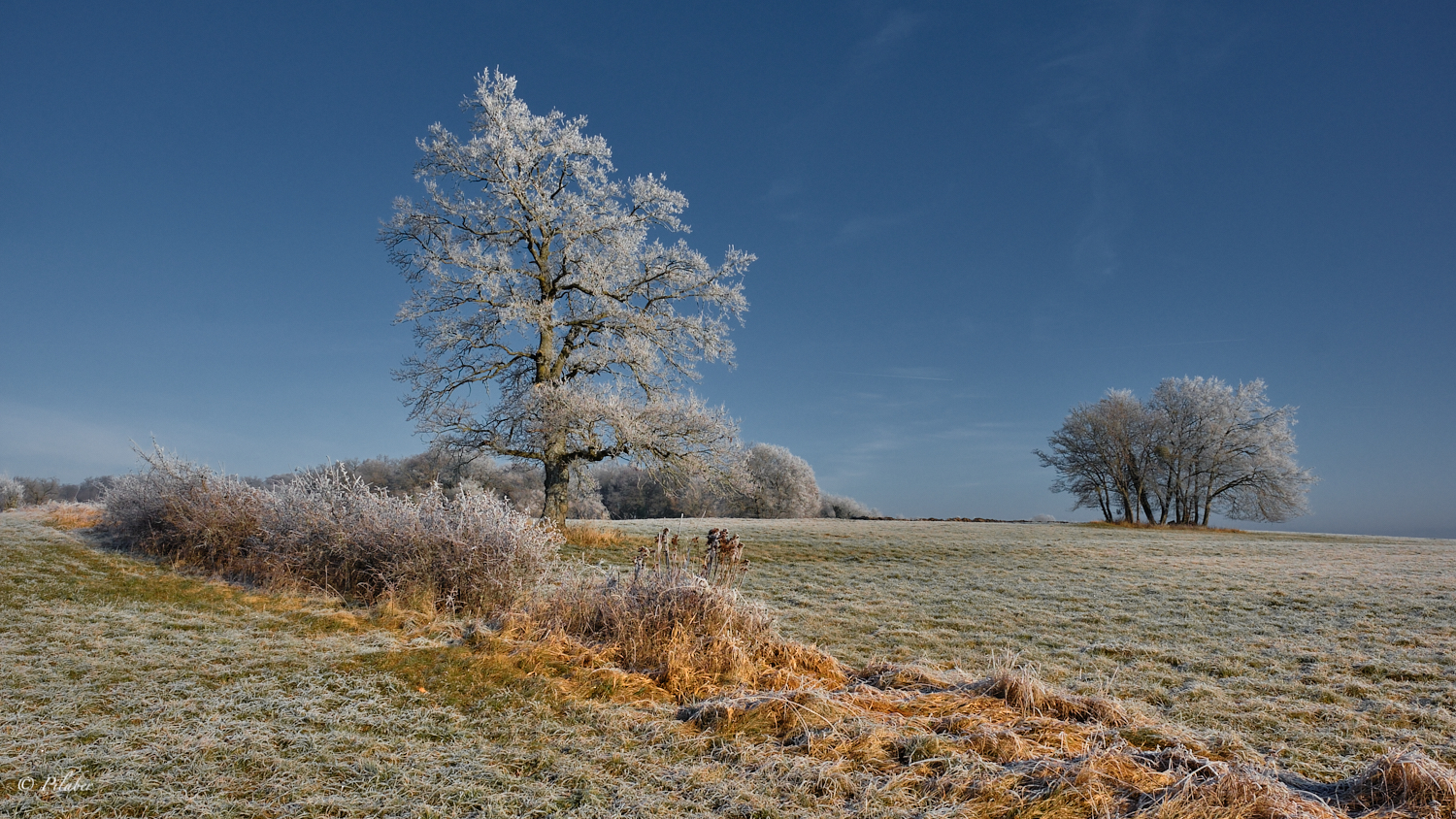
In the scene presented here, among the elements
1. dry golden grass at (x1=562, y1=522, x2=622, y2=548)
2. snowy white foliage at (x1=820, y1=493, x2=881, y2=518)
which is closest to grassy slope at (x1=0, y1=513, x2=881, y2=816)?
dry golden grass at (x1=562, y1=522, x2=622, y2=548)

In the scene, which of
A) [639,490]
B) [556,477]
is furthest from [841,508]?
[556,477]

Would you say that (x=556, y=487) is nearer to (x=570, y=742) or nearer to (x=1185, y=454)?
(x=570, y=742)

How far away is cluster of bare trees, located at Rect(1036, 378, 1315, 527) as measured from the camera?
113 ft

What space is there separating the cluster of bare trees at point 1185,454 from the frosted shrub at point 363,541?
37.8 m

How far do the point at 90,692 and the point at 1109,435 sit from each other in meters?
41.4

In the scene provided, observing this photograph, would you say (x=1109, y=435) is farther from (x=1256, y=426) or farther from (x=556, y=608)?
(x=556, y=608)

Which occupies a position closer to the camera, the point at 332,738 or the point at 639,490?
the point at 332,738

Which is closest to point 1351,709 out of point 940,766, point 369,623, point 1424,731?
point 1424,731

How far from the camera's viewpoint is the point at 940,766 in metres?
2.91

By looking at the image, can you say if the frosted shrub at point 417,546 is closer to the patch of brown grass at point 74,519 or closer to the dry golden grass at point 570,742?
the dry golden grass at point 570,742

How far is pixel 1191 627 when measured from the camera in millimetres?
8344

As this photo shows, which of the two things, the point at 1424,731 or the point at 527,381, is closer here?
the point at 1424,731

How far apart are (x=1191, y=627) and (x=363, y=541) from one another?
9883 mm

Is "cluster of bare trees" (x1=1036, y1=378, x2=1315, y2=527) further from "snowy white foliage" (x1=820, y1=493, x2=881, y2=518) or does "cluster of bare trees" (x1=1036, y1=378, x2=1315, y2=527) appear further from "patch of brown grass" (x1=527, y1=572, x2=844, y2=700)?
"patch of brown grass" (x1=527, y1=572, x2=844, y2=700)
